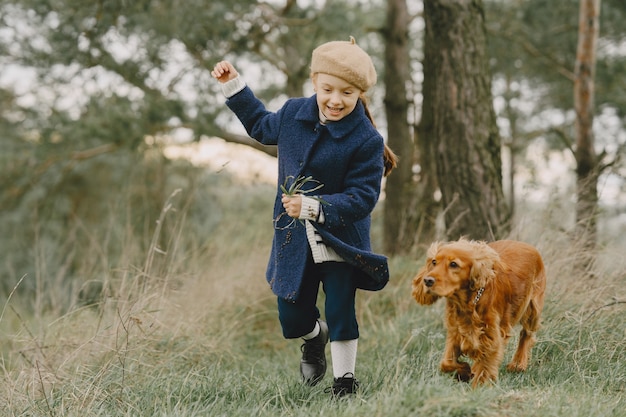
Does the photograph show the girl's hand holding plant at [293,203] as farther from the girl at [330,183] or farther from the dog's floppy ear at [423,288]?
the dog's floppy ear at [423,288]

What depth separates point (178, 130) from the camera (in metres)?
9.20

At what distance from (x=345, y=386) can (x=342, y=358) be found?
131 mm

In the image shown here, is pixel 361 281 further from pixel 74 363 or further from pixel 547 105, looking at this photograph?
pixel 547 105

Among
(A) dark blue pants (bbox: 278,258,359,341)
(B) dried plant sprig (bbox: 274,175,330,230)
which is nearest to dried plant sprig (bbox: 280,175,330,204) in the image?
(B) dried plant sprig (bbox: 274,175,330,230)

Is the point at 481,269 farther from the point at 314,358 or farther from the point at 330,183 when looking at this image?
the point at 314,358

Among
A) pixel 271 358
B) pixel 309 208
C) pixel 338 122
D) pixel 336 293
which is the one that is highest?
pixel 338 122

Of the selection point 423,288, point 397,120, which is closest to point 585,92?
point 397,120

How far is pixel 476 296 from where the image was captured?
3.09m

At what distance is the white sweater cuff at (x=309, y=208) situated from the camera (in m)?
2.96

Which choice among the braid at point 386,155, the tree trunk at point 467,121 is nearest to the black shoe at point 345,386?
the braid at point 386,155

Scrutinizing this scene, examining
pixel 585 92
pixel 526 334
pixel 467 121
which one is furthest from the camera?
pixel 585 92

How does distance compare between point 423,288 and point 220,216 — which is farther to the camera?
point 220,216

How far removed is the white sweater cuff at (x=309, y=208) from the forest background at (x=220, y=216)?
2.63 ft

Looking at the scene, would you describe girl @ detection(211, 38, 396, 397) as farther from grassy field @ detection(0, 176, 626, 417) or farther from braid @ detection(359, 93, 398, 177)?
grassy field @ detection(0, 176, 626, 417)
